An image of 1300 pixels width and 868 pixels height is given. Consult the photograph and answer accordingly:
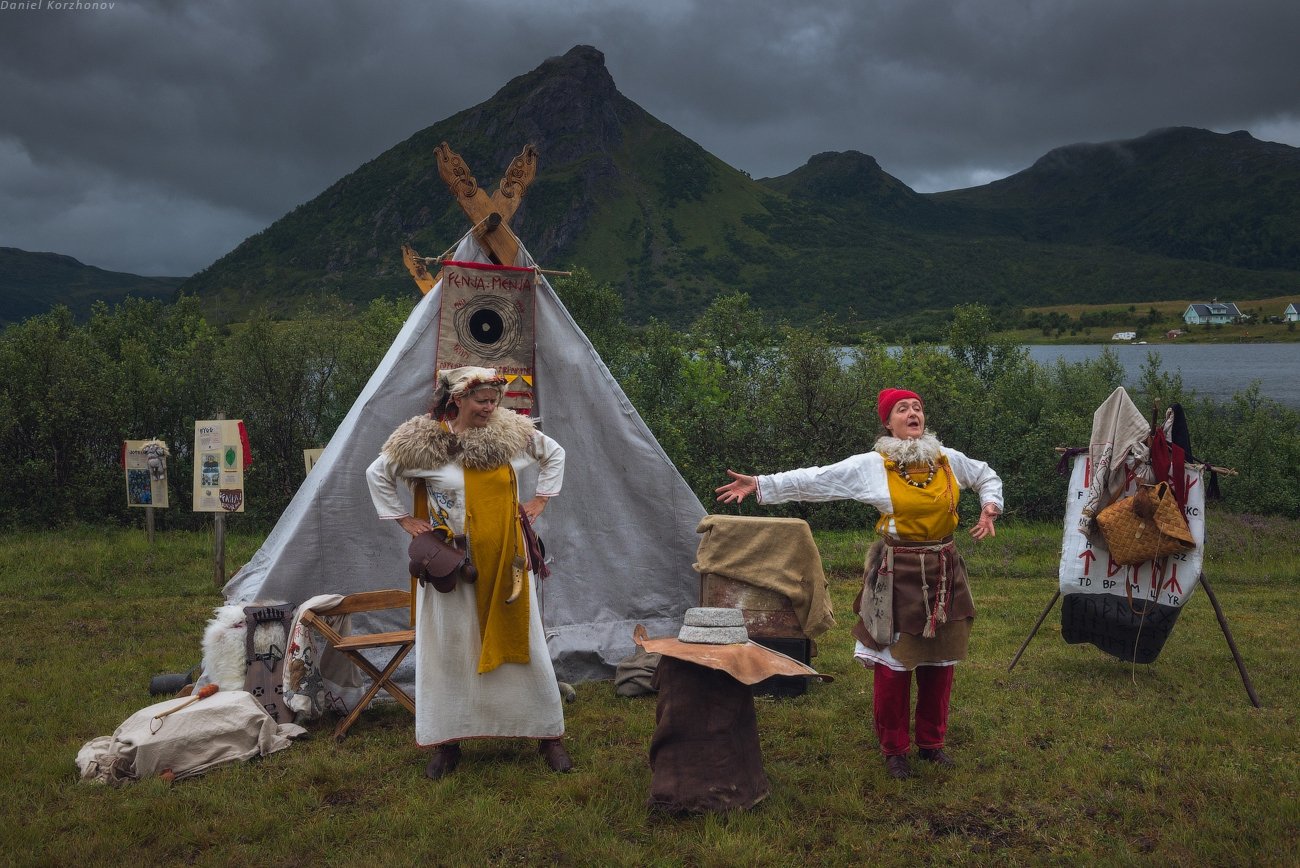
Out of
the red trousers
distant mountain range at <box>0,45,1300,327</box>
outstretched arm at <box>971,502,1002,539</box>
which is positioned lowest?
the red trousers

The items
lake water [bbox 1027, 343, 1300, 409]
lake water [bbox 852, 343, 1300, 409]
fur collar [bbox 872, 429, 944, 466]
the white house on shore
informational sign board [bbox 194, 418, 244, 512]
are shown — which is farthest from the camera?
the white house on shore

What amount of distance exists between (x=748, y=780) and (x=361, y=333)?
38.1 ft

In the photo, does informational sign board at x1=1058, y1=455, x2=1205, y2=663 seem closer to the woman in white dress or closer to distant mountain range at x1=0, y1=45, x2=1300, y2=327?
the woman in white dress

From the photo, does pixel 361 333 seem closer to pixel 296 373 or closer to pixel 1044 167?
pixel 296 373

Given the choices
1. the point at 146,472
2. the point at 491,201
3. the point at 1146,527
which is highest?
the point at 491,201

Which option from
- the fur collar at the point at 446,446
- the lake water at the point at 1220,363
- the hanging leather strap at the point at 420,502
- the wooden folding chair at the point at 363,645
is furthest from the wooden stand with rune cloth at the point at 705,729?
the lake water at the point at 1220,363

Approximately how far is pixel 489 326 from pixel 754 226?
74.1 metres

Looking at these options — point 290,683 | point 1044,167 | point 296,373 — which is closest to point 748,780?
point 290,683

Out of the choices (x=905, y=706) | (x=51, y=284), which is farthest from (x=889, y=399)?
(x=51, y=284)

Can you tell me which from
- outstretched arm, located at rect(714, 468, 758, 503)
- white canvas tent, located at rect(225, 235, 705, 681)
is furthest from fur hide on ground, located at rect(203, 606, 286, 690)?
outstretched arm, located at rect(714, 468, 758, 503)

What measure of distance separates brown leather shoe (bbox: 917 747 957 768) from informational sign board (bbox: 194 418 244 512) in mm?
5383

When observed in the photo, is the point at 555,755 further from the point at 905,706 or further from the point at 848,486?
the point at 848,486

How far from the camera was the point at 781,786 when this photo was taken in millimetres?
3670

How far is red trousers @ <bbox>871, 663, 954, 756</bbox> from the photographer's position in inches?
149
